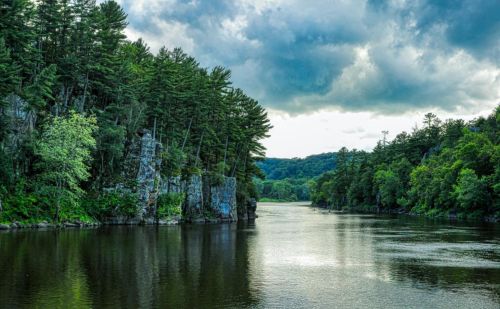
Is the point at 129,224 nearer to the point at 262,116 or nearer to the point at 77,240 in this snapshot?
the point at 77,240

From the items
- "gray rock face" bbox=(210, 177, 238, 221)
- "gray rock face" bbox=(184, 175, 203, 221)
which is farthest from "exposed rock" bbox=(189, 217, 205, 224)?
"gray rock face" bbox=(210, 177, 238, 221)

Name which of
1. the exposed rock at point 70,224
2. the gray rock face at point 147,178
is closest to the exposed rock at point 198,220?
the gray rock face at point 147,178

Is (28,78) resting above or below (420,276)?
above

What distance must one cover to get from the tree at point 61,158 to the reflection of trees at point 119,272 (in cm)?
990

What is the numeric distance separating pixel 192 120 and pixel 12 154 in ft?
98.2

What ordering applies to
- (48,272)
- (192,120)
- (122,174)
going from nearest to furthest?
(48,272)
(122,174)
(192,120)

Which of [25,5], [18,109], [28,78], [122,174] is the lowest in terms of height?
[122,174]

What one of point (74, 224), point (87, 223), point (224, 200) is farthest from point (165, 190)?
point (74, 224)

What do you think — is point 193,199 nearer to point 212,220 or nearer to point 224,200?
point 212,220

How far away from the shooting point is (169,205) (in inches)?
2432

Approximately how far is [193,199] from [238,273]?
44.2 metres

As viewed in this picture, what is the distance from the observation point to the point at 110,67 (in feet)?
198

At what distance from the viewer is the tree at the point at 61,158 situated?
47812 mm

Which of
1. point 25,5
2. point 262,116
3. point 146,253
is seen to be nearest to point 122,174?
point 25,5
